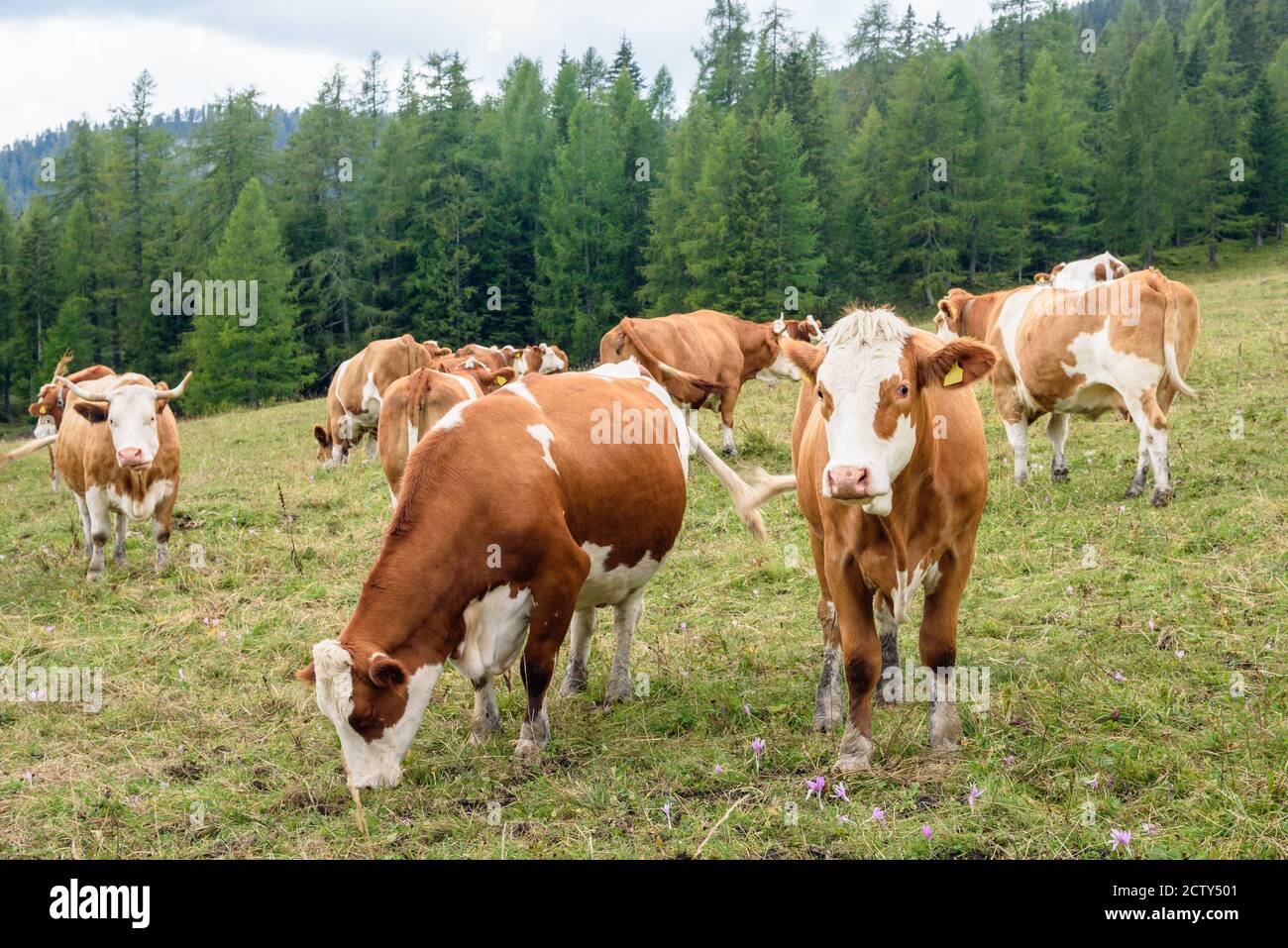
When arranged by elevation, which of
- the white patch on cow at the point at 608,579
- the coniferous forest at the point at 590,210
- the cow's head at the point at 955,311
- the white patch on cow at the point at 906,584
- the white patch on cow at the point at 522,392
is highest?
the coniferous forest at the point at 590,210

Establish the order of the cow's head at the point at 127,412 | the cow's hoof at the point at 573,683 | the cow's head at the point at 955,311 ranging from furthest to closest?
the cow's head at the point at 955,311 → the cow's head at the point at 127,412 → the cow's hoof at the point at 573,683

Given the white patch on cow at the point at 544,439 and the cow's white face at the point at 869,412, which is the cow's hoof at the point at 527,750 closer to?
the white patch on cow at the point at 544,439

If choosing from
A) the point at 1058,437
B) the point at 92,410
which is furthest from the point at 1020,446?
the point at 92,410

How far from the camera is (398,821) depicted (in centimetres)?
471

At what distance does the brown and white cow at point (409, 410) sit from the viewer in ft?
32.9

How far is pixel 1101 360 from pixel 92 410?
378 inches

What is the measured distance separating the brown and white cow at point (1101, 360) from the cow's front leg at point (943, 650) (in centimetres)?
485

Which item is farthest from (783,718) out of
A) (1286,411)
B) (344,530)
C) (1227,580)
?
(1286,411)

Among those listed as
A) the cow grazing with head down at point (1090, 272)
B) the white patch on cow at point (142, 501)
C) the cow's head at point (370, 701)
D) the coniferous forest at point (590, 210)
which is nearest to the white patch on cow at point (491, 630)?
the cow's head at point (370, 701)

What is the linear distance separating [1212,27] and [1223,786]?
276 ft

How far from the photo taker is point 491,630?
5.32 meters

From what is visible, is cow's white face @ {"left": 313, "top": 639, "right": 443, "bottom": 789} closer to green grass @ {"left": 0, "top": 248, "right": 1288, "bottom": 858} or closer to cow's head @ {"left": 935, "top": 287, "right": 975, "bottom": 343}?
green grass @ {"left": 0, "top": 248, "right": 1288, "bottom": 858}

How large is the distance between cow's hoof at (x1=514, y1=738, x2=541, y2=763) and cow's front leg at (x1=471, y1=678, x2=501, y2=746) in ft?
0.93

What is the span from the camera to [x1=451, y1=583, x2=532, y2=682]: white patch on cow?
525cm
